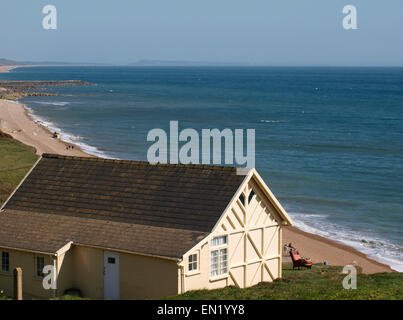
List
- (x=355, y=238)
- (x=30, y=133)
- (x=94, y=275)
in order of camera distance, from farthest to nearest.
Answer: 1. (x=30, y=133)
2. (x=355, y=238)
3. (x=94, y=275)

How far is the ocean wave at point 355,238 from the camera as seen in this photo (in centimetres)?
3394

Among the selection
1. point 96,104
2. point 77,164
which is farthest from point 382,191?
point 96,104

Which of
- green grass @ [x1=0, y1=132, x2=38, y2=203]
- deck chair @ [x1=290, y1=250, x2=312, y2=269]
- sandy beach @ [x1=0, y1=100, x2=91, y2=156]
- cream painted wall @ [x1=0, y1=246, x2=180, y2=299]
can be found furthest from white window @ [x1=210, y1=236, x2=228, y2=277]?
sandy beach @ [x1=0, y1=100, x2=91, y2=156]

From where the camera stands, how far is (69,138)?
7844 centimetres

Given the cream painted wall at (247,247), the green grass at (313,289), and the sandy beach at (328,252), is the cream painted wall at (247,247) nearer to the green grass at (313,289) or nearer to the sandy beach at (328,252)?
the green grass at (313,289)

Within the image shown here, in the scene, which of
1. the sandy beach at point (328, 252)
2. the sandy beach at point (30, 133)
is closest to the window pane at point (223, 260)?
the sandy beach at point (328, 252)

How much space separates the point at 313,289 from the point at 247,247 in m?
2.66

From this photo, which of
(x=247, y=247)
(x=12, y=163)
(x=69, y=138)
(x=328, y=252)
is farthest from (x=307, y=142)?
(x=247, y=247)

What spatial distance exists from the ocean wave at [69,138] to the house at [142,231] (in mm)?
39983

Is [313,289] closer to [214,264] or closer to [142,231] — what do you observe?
[214,264]

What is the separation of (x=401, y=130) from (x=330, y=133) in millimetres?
11154

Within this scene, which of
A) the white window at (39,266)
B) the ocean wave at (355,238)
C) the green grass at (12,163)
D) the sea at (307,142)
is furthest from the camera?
the sea at (307,142)

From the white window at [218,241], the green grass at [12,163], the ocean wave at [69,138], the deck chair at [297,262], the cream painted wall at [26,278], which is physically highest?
the ocean wave at [69,138]

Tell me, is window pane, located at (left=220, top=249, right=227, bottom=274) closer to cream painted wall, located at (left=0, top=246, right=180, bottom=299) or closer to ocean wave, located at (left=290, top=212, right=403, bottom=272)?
cream painted wall, located at (left=0, top=246, right=180, bottom=299)
